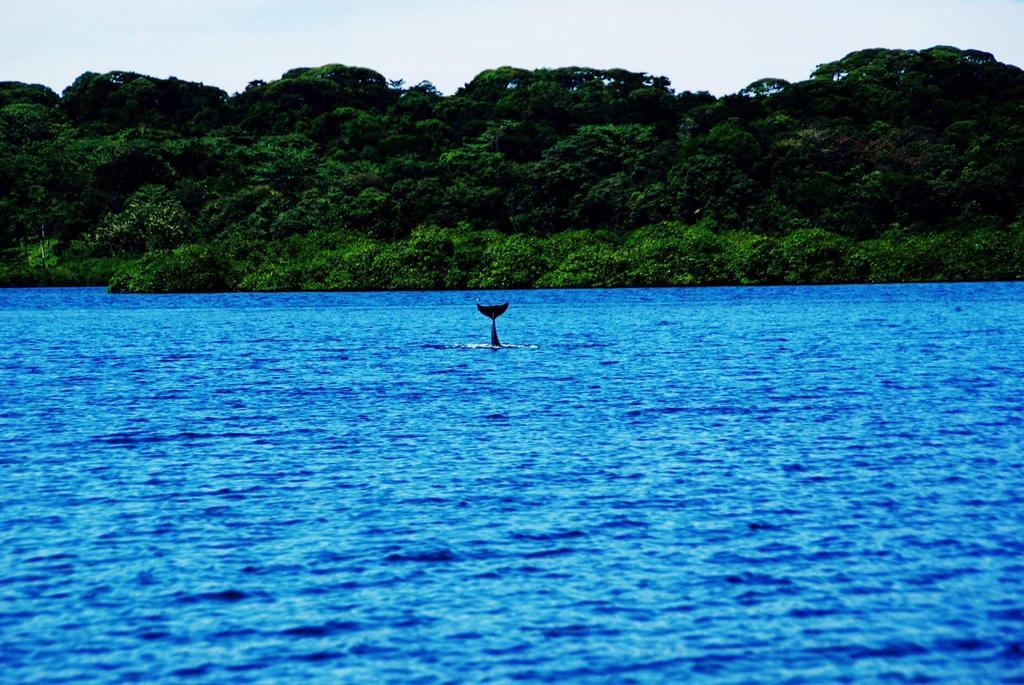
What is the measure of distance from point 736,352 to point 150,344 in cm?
3566

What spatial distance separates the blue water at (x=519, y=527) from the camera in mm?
16375

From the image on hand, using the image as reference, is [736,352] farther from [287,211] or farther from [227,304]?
[287,211]

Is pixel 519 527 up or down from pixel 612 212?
down

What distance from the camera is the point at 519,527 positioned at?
2320 centimetres

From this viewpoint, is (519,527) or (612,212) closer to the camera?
(519,527)

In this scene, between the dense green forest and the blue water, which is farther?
the dense green forest

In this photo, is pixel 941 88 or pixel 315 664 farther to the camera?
pixel 941 88

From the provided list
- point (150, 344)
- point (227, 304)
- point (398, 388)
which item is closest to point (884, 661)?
point (398, 388)

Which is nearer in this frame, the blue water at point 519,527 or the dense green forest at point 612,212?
the blue water at point 519,527

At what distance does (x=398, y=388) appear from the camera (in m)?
49.9

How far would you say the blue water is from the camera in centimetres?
1638

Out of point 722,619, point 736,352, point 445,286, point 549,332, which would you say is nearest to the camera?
point 722,619

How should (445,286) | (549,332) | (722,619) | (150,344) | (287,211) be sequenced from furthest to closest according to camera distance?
(287,211) < (445,286) < (549,332) < (150,344) < (722,619)

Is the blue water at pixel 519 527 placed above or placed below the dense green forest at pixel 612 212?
below
